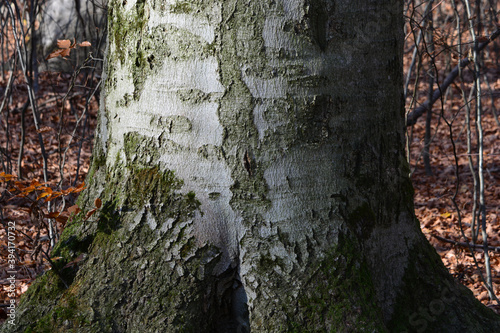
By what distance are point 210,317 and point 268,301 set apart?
214mm

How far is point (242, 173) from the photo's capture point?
1.52 m

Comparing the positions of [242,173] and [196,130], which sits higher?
[196,130]

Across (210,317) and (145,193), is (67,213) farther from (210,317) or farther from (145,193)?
(210,317)

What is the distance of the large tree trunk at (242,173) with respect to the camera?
1486mm

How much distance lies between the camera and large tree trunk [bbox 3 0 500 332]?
1486mm

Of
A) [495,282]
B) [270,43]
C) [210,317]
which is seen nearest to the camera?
[270,43]

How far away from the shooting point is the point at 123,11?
1.66m

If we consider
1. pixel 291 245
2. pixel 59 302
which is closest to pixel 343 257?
pixel 291 245

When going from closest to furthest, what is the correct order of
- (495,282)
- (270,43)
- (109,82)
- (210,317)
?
(270,43) → (210,317) → (109,82) → (495,282)

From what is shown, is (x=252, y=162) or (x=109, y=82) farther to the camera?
(x=109, y=82)

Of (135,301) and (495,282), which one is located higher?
(135,301)

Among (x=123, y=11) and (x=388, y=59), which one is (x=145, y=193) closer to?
(x=123, y=11)

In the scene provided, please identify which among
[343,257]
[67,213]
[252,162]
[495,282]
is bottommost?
[495,282]

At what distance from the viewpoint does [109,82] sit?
1745 millimetres
